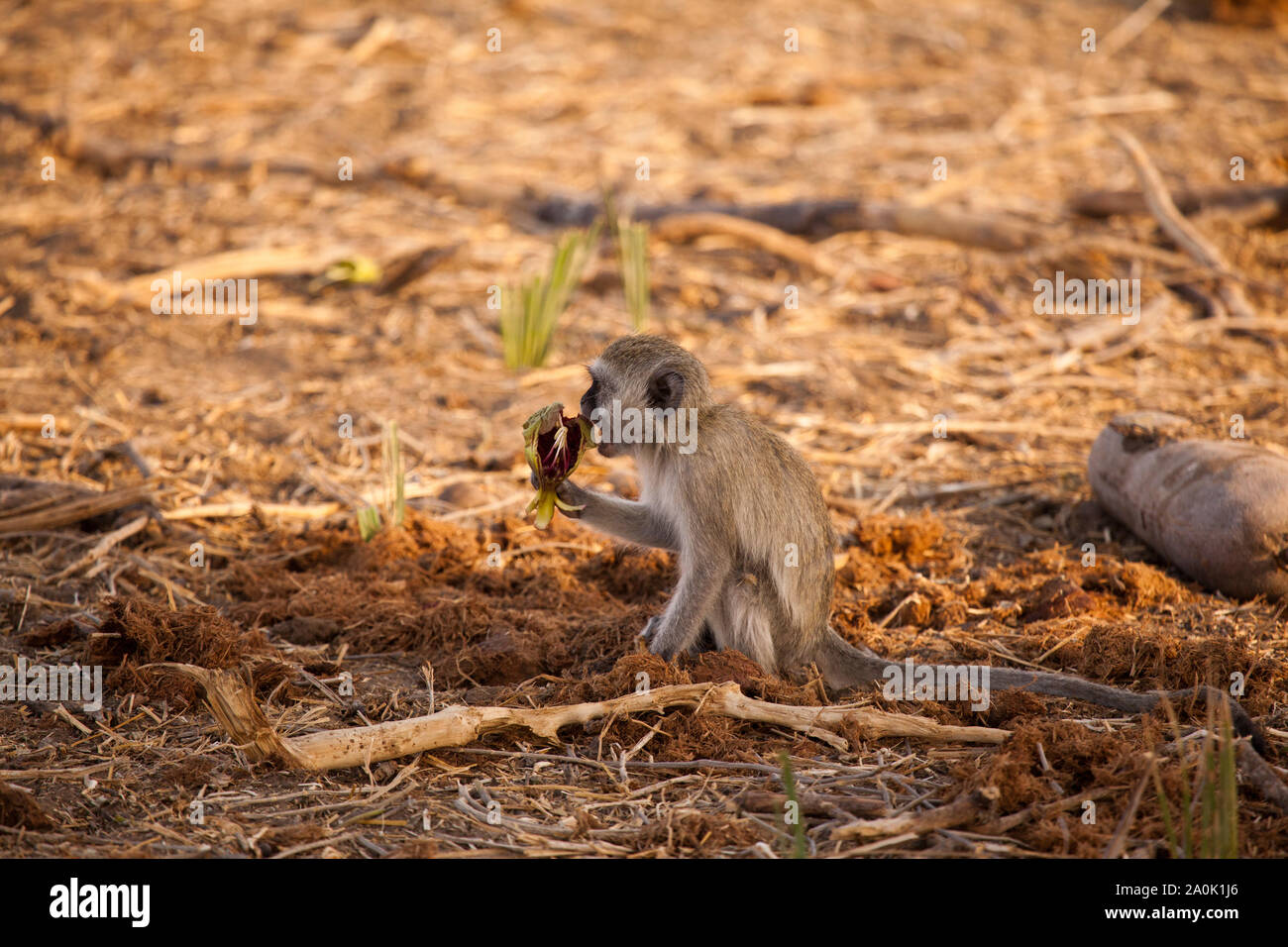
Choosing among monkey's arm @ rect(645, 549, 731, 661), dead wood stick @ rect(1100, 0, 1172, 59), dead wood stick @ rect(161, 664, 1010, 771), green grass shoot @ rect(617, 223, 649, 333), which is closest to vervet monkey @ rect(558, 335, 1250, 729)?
monkey's arm @ rect(645, 549, 731, 661)

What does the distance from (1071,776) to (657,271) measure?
283 inches

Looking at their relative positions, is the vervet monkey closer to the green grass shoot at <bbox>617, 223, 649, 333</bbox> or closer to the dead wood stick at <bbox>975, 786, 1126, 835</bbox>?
the dead wood stick at <bbox>975, 786, 1126, 835</bbox>

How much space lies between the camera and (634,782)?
14.3 feet

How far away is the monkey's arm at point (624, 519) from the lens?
18.3 ft

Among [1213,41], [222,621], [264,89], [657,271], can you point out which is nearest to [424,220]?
[657,271]

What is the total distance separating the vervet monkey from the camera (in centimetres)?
519

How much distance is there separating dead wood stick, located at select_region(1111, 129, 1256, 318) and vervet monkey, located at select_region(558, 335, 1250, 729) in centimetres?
600

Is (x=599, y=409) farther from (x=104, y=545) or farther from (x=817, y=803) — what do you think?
(x=104, y=545)

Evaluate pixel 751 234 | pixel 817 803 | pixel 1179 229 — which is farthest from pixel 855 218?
pixel 817 803

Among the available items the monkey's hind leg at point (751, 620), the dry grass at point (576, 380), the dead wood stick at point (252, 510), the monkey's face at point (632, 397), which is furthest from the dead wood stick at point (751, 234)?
the monkey's hind leg at point (751, 620)

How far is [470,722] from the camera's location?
4434 mm

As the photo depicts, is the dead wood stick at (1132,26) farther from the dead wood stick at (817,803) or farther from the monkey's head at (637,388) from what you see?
the dead wood stick at (817,803)

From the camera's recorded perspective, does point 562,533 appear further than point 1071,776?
Yes

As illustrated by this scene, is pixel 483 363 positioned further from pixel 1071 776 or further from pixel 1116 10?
pixel 1116 10
